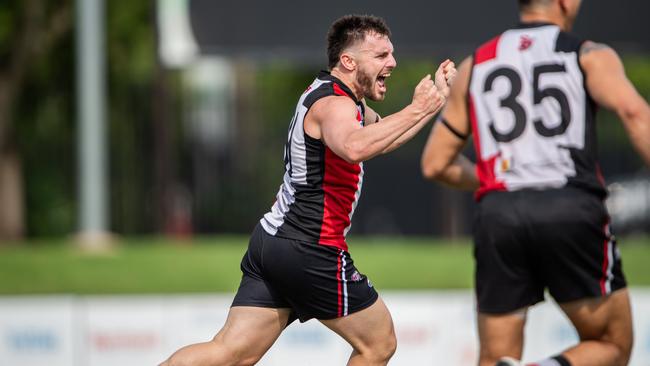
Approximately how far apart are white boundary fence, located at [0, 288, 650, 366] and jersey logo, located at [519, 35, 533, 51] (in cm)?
399

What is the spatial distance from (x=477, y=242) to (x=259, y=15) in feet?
31.8

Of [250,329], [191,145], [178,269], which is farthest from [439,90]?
[191,145]

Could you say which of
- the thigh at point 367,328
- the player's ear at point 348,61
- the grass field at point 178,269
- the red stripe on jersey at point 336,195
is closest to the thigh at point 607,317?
the thigh at point 367,328

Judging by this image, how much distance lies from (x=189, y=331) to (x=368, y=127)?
410 cm

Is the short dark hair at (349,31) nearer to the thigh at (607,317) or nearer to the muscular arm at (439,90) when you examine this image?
the muscular arm at (439,90)

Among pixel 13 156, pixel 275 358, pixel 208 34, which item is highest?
pixel 208 34

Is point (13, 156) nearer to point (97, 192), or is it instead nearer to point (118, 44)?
point (118, 44)

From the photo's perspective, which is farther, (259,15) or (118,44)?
(118,44)

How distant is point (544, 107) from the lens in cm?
488

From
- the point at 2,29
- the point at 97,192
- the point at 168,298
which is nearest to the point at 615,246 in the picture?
the point at 168,298

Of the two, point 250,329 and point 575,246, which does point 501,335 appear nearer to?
point 575,246

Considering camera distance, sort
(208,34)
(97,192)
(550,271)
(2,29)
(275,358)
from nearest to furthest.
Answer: (550,271) → (275,358) → (208,34) → (97,192) → (2,29)

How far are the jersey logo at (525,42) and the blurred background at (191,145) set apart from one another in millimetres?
4055

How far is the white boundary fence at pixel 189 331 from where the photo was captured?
28.3ft
